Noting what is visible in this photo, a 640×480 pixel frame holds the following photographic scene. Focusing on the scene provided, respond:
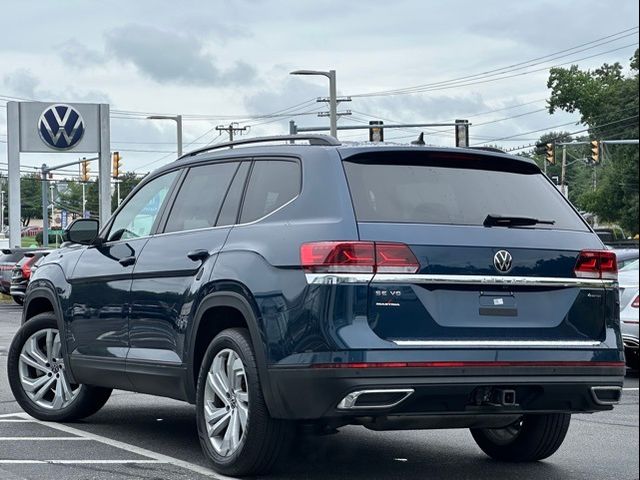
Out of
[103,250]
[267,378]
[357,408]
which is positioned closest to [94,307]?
[103,250]

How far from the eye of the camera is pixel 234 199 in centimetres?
757

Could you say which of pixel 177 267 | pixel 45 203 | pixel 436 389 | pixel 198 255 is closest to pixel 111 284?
pixel 177 267

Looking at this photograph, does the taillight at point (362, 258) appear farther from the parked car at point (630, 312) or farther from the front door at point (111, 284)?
the parked car at point (630, 312)

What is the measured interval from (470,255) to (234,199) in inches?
65.3

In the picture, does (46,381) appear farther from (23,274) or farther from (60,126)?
(60,126)

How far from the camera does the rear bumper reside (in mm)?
6258

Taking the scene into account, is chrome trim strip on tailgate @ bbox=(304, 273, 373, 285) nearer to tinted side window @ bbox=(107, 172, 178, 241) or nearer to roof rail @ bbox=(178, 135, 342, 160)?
roof rail @ bbox=(178, 135, 342, 160)

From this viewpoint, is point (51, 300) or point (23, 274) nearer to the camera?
point (51, 300)

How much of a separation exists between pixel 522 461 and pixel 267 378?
80.1 inches

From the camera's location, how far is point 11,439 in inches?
335

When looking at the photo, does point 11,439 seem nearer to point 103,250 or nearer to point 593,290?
point 103,250

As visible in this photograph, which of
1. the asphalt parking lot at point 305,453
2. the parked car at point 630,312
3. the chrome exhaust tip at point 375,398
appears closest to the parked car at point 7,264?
the parked car at point 630,312

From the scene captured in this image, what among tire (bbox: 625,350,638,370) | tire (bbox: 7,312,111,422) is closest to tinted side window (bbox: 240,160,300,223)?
tire (bbox: 7,312,111,422)

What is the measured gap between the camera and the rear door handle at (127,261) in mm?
8234
